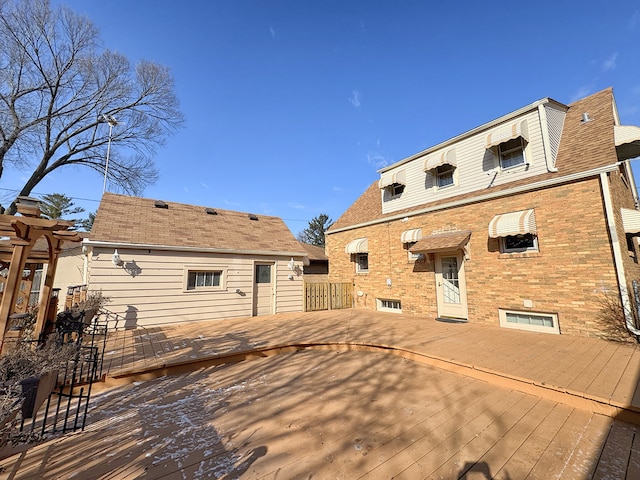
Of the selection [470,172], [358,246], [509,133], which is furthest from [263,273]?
[509,133]

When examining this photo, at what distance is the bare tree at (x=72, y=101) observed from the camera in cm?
1156

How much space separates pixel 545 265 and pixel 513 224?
4.25 feet

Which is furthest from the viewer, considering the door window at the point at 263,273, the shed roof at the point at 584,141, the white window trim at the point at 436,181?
the door window at the point at 263,273

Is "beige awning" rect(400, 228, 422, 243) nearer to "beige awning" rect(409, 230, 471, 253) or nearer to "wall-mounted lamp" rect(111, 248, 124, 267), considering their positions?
"beige awning" rect(409, 230, 471, 253)

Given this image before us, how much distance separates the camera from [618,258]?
5.72m

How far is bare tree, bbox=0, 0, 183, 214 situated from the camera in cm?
1156

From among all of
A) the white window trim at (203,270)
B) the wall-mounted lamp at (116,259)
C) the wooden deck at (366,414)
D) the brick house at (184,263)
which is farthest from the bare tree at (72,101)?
the wooden deck at (366,414)

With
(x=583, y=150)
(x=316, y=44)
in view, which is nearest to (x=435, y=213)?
(x=583, y=150)

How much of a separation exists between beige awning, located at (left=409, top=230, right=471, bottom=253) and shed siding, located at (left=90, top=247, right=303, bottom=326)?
610 cm

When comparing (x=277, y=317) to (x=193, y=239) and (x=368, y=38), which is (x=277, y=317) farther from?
(x=368, y=38)

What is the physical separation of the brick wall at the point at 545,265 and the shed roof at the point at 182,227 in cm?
583

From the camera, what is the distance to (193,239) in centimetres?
953

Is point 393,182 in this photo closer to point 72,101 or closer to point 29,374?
point 29,374

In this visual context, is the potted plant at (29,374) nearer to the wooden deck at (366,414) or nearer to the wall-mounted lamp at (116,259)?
the wooden deck at (366,414)
